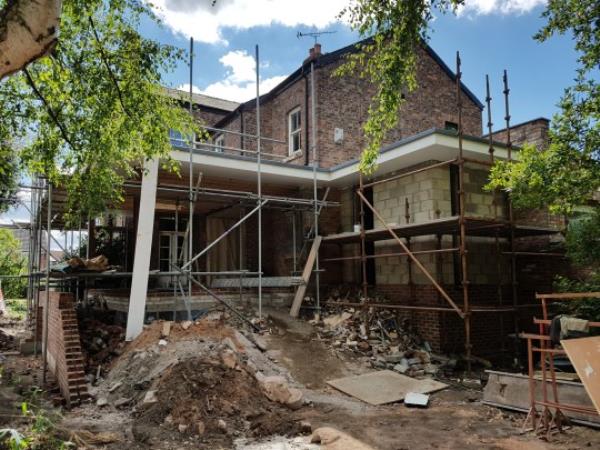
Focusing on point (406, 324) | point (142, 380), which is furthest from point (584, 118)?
point (142, 380)

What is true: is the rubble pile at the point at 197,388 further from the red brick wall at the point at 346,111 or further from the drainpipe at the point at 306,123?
the red brick wall at the point at 346,111

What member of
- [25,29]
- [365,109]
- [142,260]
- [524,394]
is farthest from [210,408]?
[365,109]

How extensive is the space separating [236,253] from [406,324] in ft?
22.2

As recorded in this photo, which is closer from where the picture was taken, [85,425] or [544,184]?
[85,425]

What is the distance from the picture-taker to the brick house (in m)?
11.2

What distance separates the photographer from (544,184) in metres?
7.44

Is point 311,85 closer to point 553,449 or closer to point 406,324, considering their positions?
point 406,324

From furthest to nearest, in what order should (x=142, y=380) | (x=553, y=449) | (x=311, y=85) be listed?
(x=311, y=85) < (x=142, y=380) < (x=553, y=449)

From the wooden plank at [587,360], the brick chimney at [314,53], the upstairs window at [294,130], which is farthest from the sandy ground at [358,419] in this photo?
the brick chimney at [314,53]

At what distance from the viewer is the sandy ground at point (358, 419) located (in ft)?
20.0

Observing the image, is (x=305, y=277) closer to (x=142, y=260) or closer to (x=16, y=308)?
(x=142, y=260)

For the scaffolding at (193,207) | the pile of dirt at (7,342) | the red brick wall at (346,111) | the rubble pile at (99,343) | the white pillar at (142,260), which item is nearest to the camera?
the rubble pile at (99,343)

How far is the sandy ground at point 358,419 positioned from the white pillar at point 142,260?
1905 mm

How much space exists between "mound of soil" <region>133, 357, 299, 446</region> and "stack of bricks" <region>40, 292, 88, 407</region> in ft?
5.83
